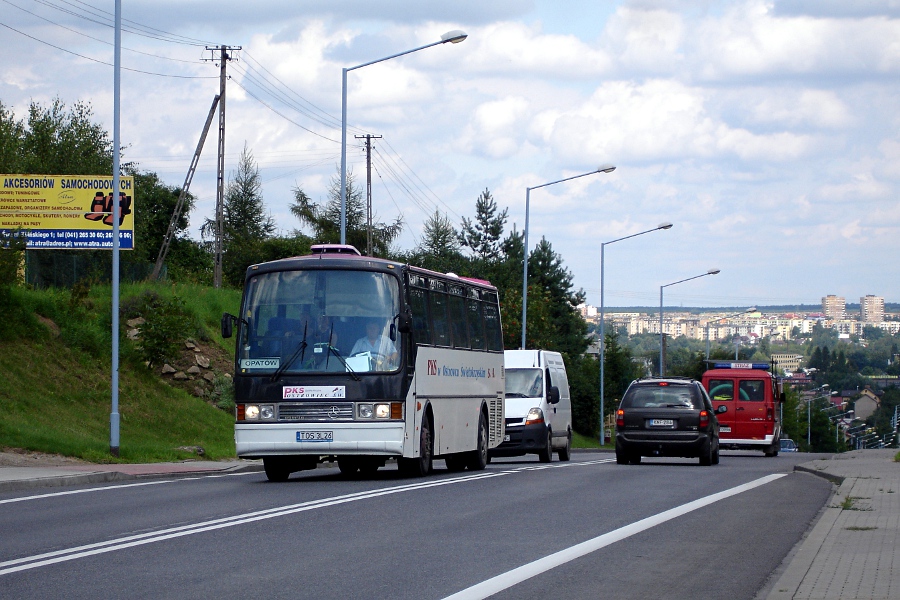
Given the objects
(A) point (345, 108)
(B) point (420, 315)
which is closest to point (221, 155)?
(A) point (345, 108)

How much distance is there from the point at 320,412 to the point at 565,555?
866 cm

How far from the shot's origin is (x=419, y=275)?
66.5 feet

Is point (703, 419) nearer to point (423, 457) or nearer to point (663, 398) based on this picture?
point (663, 398)

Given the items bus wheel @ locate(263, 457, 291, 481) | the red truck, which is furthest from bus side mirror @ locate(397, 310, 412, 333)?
the red truck

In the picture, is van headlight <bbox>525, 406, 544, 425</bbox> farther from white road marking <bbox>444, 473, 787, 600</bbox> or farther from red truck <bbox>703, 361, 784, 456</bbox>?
white road marking <bbox>444, 473, 787, 600</bbox>

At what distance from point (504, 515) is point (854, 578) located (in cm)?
509

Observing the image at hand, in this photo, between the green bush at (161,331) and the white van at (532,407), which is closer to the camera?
the white van at (532,407)

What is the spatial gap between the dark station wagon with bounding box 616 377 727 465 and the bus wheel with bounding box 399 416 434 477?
6.37m

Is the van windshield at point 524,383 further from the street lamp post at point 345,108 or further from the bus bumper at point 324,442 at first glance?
the bus bumper at point 324,442

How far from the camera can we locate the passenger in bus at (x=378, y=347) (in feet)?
60.9

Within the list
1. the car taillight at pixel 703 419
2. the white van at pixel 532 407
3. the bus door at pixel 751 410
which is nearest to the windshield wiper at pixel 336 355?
the white van at pixel 532 407

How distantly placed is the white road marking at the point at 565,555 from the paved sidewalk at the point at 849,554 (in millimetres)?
1468

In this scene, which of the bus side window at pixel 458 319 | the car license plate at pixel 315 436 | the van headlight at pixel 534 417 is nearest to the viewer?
the car license plate at pixel 315 436

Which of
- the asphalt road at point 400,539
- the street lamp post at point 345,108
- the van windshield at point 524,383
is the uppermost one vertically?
the street lamp post at point 345,108
